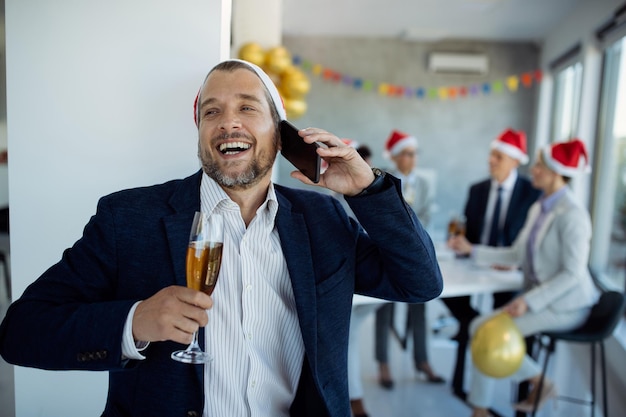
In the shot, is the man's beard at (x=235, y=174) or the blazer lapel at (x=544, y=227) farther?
the blazer lapel at (x=544, y=227)

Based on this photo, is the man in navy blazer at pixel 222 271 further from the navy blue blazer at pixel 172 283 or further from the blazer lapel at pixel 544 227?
the blazer lapel at pixel 544 227

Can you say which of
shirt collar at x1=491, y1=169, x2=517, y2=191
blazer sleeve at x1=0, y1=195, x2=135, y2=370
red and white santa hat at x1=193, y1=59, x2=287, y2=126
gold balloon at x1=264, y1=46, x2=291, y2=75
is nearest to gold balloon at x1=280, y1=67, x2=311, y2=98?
gold balloon at x1=264, y1=46, x2=291, y2=75

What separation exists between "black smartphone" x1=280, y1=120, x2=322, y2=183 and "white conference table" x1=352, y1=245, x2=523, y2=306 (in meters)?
1.20

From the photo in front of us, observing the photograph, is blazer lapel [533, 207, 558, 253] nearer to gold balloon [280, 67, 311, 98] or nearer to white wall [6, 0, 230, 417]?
white wall [6, 0, 230, 417]

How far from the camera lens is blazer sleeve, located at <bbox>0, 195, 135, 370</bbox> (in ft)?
3.77

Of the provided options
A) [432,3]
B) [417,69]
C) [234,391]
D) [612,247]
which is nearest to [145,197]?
[234,391]

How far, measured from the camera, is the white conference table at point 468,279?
267 centimetres

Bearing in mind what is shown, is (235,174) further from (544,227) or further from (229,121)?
(544,227)

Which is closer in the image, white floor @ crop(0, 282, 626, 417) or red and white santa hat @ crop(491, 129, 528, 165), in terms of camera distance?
white floor @ crop(0, 282, 626, 417)

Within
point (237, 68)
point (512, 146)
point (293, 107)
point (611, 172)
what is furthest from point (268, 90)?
point (611, 172)

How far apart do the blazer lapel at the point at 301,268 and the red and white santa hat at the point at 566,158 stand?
84.6 inches

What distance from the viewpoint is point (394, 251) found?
4.43 ft

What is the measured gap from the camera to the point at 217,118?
1.41 metres

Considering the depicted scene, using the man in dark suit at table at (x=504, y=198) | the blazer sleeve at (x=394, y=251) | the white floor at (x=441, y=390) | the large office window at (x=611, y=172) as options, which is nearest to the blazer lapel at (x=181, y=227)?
the blazer sleeve at (x=394, y=251)
